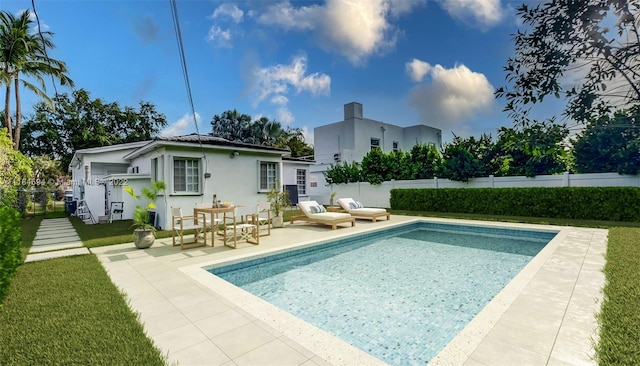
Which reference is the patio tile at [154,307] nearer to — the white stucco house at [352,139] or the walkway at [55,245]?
the walkway at [55,245]

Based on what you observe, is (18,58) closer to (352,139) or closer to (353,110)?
(353,110)

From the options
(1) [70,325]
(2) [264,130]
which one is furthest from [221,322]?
(2) [264,130]

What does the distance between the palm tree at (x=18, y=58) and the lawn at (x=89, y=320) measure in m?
16.5

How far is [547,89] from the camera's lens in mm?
2668

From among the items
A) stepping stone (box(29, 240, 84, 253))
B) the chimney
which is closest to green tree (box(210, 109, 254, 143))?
the chimney

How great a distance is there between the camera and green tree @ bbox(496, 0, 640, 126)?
227 centimetres

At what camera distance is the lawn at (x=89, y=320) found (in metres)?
2.94

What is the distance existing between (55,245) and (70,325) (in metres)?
7.43

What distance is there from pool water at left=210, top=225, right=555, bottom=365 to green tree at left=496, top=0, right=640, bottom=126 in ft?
9.99

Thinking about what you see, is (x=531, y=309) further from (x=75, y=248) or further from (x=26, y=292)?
(x=75, y=248)

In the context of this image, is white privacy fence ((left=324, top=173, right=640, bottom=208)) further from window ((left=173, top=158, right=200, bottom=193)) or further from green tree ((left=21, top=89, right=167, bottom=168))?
green tree ((left=21, top=89, right=167, bottom=168))

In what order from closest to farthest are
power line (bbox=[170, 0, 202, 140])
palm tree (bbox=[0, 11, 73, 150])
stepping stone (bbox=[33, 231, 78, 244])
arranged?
power line (bbox=[170, 0, 202, 140]), stepping stone (bbox=[33, 231, 78, 244]), palm tree (bbox=[0, 11, 73, 150])

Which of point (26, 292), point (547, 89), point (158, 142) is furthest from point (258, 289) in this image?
point (158, 142)

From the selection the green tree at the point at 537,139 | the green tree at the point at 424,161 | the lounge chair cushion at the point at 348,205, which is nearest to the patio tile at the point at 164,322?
the green tree at the point at 537,139
